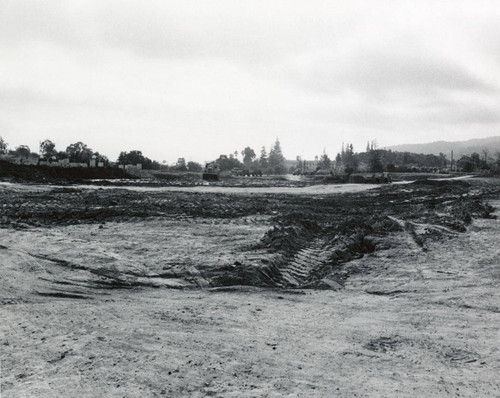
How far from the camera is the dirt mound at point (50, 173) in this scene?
3280cm

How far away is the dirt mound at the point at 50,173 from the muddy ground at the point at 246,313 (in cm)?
2540

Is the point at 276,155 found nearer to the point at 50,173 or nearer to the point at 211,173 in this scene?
the point at 211,173

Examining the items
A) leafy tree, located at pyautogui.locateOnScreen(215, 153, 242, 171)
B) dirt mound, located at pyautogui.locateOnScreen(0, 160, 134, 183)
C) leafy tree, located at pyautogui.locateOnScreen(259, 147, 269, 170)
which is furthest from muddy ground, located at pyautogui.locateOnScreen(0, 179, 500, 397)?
leafy tree, located at pyautogui.locateOnScreen(259, 147, 269, 170)

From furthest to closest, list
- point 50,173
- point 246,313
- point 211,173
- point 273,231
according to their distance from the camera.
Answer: point 211,173 < point 50,173 < point 273,231 < point 246,313

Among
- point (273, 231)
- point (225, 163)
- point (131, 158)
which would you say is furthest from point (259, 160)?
point (273, 231)

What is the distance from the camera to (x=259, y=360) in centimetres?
380

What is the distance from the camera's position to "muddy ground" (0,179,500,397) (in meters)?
3.45

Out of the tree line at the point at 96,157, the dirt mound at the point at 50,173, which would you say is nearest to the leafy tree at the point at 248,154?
the tree line at the point at 96,157

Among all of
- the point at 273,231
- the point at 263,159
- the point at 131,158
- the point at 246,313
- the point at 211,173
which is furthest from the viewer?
the point at 263,159

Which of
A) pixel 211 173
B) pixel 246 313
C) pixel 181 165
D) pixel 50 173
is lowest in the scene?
pixel 246 313

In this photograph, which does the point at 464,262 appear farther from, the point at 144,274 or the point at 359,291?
the point at 144,274

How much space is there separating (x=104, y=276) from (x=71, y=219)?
685 cm

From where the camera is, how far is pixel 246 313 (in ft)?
16.9

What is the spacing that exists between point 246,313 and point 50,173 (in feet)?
122
